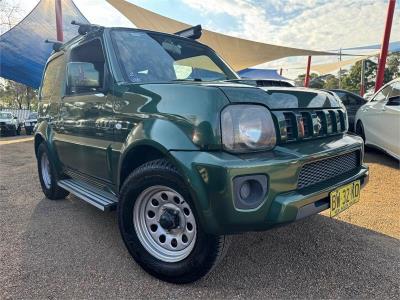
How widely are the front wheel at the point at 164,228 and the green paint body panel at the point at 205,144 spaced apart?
16 centimetres

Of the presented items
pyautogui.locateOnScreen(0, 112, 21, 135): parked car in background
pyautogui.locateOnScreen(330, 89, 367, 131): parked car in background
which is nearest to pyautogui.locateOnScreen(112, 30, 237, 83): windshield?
pyautogui.locateOnScreen(330, 89, 367, 131): parked car in background

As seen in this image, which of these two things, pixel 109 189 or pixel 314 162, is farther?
pixel 109 189

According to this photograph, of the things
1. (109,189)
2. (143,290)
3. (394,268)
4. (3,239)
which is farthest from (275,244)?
(3,239)

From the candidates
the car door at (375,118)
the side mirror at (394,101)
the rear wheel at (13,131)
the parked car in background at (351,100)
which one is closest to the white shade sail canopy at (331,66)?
the parked car in background at (351,100)

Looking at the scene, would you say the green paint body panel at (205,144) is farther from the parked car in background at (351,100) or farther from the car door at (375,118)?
the parked car in background at (351,100)

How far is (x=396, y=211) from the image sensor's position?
3908 millimetres

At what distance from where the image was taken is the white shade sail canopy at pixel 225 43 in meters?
11.2

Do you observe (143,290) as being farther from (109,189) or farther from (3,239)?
(3,239)

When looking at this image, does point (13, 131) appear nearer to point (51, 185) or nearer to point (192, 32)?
point (51, 185)

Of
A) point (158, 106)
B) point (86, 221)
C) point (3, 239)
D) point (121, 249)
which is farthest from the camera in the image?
point (86, 221)

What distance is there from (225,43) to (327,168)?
11360mm

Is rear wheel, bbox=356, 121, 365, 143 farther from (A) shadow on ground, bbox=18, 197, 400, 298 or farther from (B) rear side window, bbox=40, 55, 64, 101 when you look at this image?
(B) rear side window, bbox=40, 55, 64, 101

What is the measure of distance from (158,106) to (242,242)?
56.8 inches

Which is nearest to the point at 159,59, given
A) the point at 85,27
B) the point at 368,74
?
the point at 85,27
